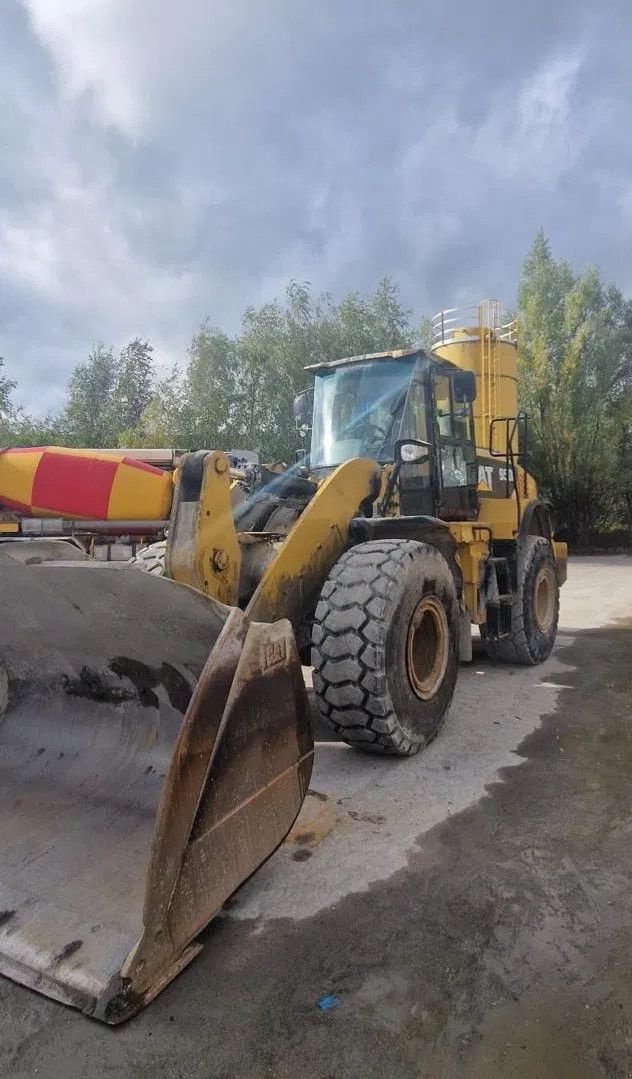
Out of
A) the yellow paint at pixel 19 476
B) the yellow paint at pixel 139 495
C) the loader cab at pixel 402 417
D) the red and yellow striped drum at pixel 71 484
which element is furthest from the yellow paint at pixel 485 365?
the yellow paint at pixel 19 476

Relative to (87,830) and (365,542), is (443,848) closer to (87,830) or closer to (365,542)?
(87,830)

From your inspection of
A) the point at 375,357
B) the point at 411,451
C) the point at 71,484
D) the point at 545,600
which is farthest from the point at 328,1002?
the point at 545,600

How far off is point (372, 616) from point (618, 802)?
1.55 metres

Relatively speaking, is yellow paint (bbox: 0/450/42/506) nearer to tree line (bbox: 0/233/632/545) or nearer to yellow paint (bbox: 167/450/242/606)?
yellow paint (bbox: 167/450/242/606)

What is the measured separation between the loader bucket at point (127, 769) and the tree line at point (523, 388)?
18.0 metres

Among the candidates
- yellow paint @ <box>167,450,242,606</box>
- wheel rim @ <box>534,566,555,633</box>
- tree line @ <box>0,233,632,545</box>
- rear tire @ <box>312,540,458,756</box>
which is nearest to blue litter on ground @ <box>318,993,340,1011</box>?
rear tire @ <box>312,540,458,756</box>

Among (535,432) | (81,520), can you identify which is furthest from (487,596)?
(535,432)

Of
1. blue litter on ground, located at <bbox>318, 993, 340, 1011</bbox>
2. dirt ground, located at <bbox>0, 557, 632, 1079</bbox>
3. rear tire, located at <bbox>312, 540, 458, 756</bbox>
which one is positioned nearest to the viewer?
dirt ground, located at <bbox>0, 557, 632, 1079</bbox>

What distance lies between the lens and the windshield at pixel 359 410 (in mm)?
5301

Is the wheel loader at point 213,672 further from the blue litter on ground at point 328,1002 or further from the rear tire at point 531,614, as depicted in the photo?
the rear tire at point 531,614

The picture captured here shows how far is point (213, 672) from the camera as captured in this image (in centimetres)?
225

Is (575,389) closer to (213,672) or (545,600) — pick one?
(545,600)

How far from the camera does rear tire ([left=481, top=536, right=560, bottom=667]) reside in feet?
21.8

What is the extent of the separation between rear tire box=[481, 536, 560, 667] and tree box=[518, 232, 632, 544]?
1748 cm
